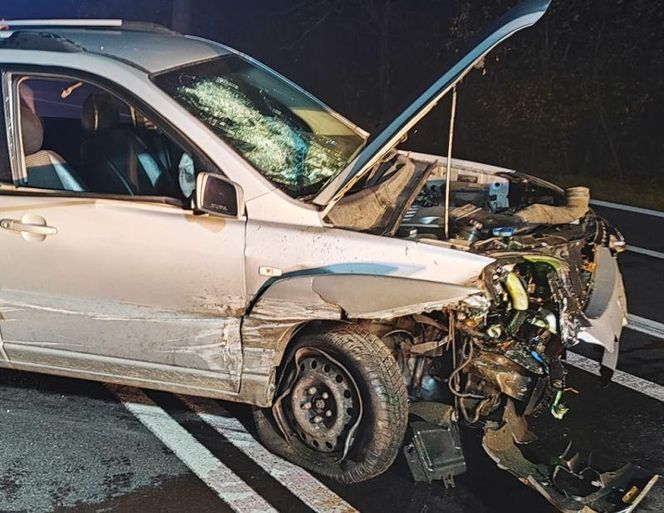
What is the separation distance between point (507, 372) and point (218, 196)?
1.48 m

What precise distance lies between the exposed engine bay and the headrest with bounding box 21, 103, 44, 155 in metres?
1.55

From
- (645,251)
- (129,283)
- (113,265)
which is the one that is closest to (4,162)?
(113,265)

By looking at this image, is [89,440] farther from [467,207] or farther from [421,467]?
[467,207]

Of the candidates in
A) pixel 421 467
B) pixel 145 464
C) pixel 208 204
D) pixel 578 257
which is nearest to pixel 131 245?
pixel 208 204

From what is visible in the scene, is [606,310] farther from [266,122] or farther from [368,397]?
[266,122]

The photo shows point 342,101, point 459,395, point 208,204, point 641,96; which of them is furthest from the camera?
point 342,101

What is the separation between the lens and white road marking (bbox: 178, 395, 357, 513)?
3.29 m

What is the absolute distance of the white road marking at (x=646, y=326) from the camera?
16.4 ft

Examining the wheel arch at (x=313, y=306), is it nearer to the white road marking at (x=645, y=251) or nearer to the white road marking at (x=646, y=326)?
the white road marking at (x=646, y=326)

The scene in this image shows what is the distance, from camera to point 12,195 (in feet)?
11.8

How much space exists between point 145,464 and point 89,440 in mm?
385

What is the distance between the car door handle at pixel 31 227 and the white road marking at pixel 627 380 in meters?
3.04

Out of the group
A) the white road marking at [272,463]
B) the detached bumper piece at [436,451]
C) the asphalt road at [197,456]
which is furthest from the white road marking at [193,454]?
the detached bumper piece at [436,451]

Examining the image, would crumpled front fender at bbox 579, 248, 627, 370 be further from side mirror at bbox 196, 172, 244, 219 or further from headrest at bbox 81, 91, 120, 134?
headrest at bbox 81, 91, 120, 134
